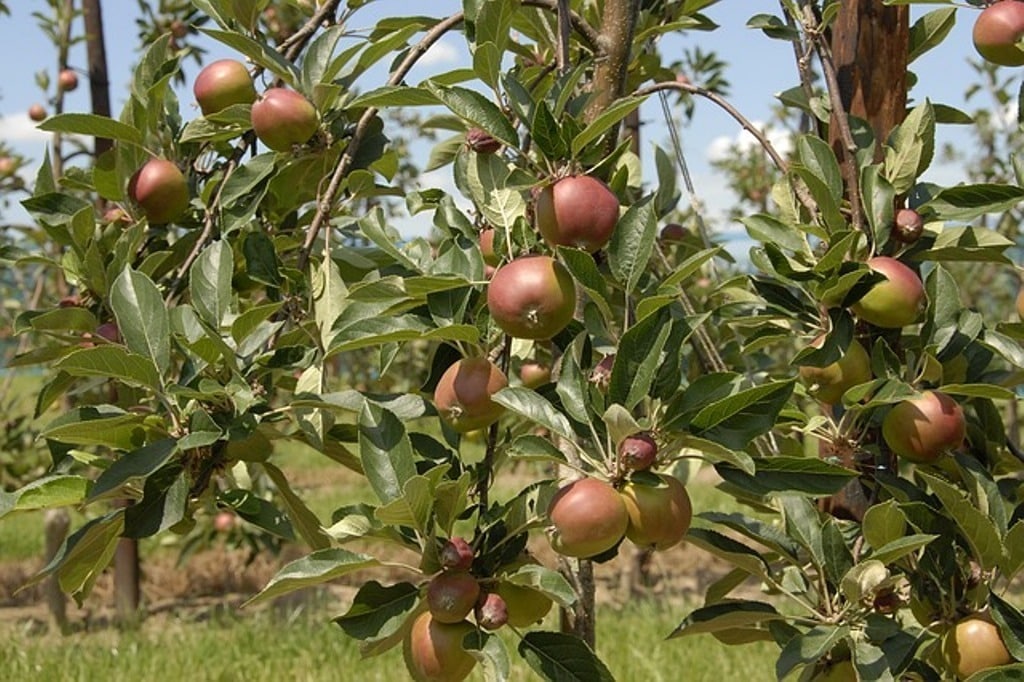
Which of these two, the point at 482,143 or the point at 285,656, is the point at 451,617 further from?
the point at 285,656

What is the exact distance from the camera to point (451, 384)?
86cm

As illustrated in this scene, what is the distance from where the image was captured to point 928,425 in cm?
94

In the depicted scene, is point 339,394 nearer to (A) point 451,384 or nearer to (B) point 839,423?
(A) point 451,384

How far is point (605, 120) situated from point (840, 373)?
1.09 ft

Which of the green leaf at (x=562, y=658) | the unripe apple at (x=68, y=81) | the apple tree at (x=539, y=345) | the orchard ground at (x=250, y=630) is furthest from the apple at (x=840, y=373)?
the unripe apple at (x=68, y=81)

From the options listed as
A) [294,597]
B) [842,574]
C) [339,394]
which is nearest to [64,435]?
[339,394]

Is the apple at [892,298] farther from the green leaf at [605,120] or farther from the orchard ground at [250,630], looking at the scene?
the orchard ground at [250,630]

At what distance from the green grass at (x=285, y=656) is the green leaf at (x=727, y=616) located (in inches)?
63.7

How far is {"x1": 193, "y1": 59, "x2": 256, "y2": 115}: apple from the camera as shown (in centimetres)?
109

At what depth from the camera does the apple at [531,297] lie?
0.79 m

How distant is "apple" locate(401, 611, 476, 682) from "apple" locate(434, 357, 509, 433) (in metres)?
0.16

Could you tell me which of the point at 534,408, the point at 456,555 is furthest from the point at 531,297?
the point at 456,555

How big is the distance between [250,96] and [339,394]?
1.37 ft

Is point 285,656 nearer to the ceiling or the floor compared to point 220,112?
nearer to the floor
